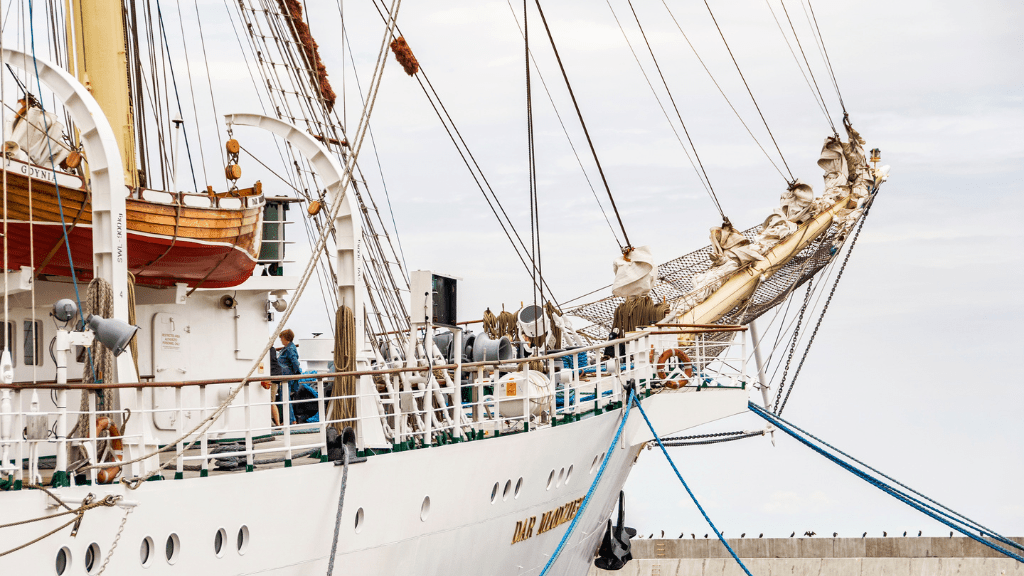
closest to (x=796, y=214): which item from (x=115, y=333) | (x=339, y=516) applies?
(x=339, y=516)

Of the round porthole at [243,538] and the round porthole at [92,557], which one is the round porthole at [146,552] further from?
the round porthole at [243,538]

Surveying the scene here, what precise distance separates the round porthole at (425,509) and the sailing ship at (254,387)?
0.06 meters

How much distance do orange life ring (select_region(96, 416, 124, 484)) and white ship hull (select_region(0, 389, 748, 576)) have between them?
0.11 metres

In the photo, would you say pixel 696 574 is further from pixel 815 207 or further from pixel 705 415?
pixel 705 415

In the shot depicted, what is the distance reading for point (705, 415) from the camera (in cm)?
1477

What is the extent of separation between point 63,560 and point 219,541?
1325 millimetres

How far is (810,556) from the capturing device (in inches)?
1040

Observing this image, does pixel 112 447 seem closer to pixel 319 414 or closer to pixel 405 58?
pixel 319 414

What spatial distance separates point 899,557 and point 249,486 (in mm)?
21011

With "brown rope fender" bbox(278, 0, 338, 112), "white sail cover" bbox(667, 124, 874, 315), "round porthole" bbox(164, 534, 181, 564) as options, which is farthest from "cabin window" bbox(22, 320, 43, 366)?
"white sail cover" bbox(667, 124, 874, 315)

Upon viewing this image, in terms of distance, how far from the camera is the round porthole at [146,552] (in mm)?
7957

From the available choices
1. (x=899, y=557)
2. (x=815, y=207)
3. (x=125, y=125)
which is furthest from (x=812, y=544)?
(x=125, y=125)

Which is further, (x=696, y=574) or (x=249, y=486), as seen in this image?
(x=696, y=574)

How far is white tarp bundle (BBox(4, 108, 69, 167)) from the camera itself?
10.8 m
